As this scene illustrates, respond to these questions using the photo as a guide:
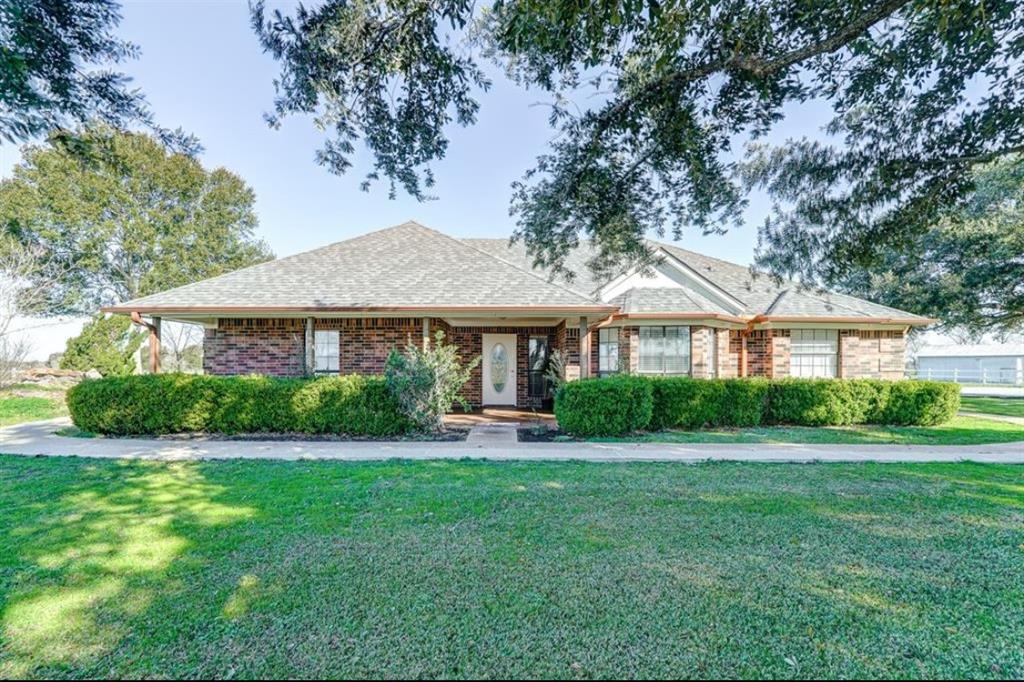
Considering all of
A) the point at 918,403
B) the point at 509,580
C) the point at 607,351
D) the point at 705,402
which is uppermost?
the point at 607,351

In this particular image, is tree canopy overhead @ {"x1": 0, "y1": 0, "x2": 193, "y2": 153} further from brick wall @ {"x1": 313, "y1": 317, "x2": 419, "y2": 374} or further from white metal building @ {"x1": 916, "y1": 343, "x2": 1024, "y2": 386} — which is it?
white metal building @ {"x1": 916, "y1": 343, "x2": 1024, "y2": 386}

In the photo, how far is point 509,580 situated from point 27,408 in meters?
17.9

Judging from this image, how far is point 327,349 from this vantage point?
12562 millimetres

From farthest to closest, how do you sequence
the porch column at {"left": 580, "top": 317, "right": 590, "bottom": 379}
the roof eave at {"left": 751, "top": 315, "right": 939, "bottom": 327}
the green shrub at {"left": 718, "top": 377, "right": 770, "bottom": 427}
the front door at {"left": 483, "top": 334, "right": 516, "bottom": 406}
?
the front door at {"left": 483, "top": 334, "right": 516, "bottom": 406} < the roof eave at {"left": 751, "top": 315, "right": 939, "bottom": 327} < the porch column at {"left": 580, "top": 317, "right": 590, "bottom": 379} < the green shrub at {"left": 718, "top": 377, "right": 770, "bottom": 427}

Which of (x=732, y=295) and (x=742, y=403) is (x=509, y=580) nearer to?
(x=742, y=403)

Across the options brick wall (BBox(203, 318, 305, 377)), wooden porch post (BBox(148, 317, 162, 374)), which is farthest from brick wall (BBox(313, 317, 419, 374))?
wooden porch post (BBox(148, 317, 162, 374))

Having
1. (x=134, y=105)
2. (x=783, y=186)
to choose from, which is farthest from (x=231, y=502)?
(x=783, y=186)

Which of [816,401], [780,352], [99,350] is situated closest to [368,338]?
[816,401]

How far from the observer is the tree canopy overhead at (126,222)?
2380 centimetres

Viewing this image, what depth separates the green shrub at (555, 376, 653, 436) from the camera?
939 cm

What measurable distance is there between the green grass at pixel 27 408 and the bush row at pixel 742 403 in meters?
14.3

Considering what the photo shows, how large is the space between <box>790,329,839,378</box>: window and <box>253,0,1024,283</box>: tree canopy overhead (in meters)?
7.78

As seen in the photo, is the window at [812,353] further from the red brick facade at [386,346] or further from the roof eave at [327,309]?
the roof eave at [327,309]

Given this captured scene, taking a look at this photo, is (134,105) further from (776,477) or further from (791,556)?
(776,477)
